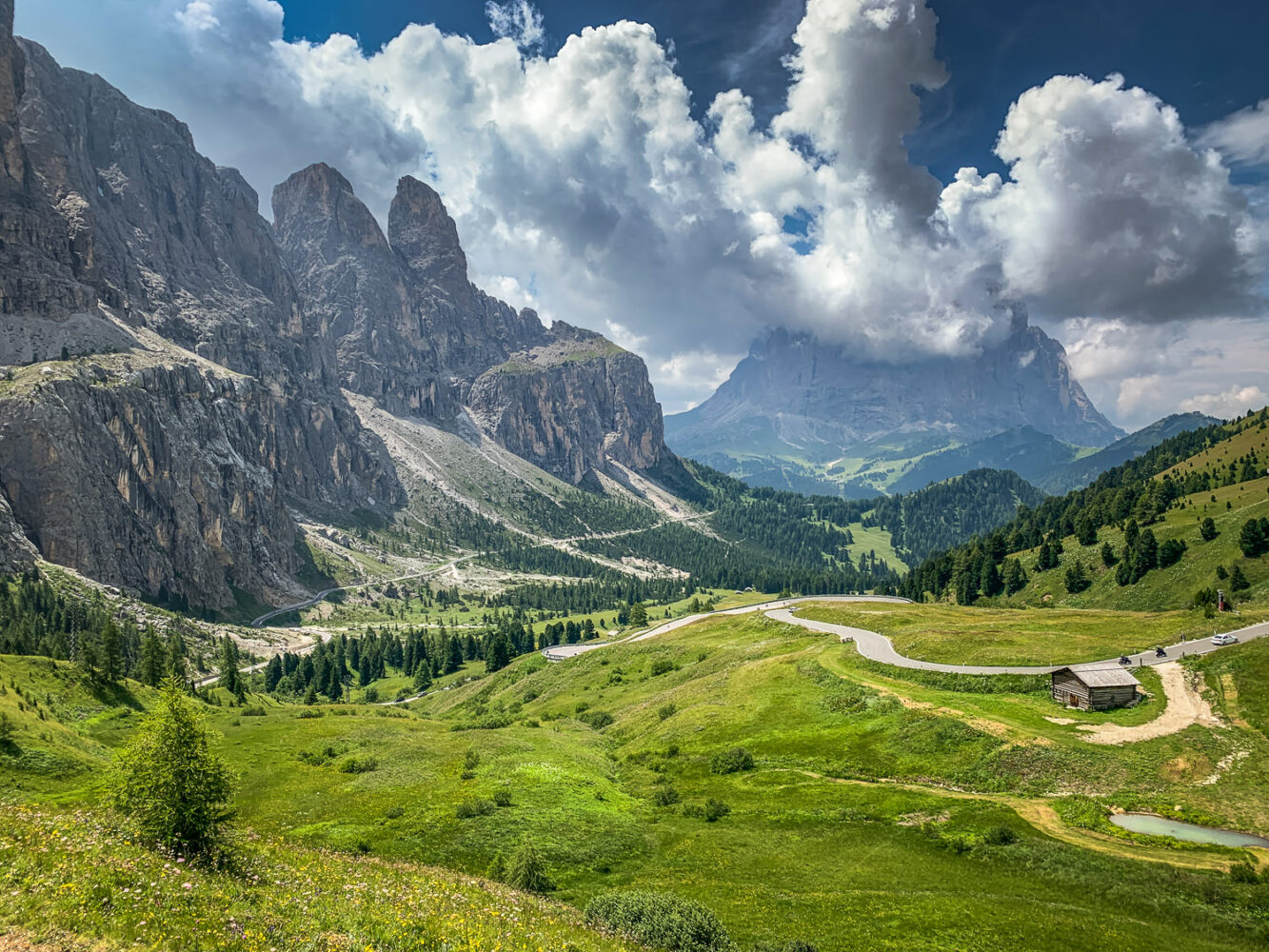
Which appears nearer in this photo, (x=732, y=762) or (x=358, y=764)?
(x=358, y=764)

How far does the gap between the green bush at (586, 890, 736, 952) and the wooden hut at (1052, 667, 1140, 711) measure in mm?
44623

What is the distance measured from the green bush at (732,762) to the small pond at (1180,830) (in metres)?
25.1

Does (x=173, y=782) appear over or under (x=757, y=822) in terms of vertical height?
over

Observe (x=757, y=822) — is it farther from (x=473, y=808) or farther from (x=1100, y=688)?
(x=1100, y=688)

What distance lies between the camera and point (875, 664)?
72.4 metres

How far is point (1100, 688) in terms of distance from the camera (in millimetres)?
52719

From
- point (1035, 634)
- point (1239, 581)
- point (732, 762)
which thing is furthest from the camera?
point (1239, 581)

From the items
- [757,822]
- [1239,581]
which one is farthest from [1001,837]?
[1239,581]

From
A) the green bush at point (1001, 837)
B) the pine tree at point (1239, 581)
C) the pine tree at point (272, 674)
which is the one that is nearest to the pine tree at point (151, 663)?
the pine tree at point (272, 674)

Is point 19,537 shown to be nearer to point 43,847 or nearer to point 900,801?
point 43,847

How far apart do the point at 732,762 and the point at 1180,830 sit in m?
29.2

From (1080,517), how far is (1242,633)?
132 meters

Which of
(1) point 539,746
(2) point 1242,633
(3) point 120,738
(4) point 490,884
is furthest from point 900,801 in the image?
(3) point 120,738

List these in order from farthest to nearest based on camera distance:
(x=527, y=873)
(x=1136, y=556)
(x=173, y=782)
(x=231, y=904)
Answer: (x=1136, y=556)
(x=527, y=873)
(x=173, y=782)
(x=231, y=904)
